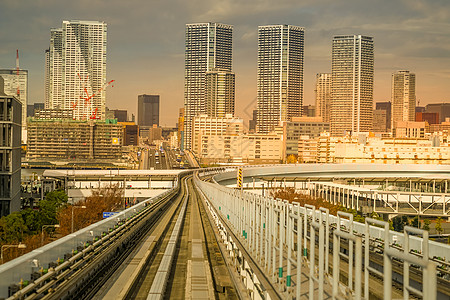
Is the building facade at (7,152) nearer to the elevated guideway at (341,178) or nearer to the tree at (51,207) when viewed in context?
the tree at (51,207)

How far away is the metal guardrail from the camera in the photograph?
5.82 metres

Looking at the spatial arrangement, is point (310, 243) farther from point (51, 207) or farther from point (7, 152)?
point (51, 207)

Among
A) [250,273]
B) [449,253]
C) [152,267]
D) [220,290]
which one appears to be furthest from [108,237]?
[449,253]

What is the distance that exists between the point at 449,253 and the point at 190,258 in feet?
37.8

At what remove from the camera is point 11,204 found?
2458 inches

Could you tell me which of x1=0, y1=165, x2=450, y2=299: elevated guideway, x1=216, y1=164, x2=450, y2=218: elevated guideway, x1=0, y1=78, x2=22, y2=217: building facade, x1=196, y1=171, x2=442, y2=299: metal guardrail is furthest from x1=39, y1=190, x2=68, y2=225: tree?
x1=196, y1=171, x2=442, y2=299: metal guardrail

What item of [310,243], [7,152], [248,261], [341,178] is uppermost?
[7,152]

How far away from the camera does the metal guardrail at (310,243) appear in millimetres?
5820

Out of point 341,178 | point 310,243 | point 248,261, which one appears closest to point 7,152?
point 248,261

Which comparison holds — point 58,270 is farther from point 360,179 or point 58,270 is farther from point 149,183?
point 360,179

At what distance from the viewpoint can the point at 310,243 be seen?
9.34 m

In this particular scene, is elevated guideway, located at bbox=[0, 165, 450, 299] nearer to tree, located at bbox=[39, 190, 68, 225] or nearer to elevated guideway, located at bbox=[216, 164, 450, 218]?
tree, located at bbox=[39, 190, 68, 225]

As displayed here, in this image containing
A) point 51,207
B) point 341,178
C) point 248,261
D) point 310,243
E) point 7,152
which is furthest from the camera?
point 341,178

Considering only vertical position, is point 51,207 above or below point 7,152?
below
